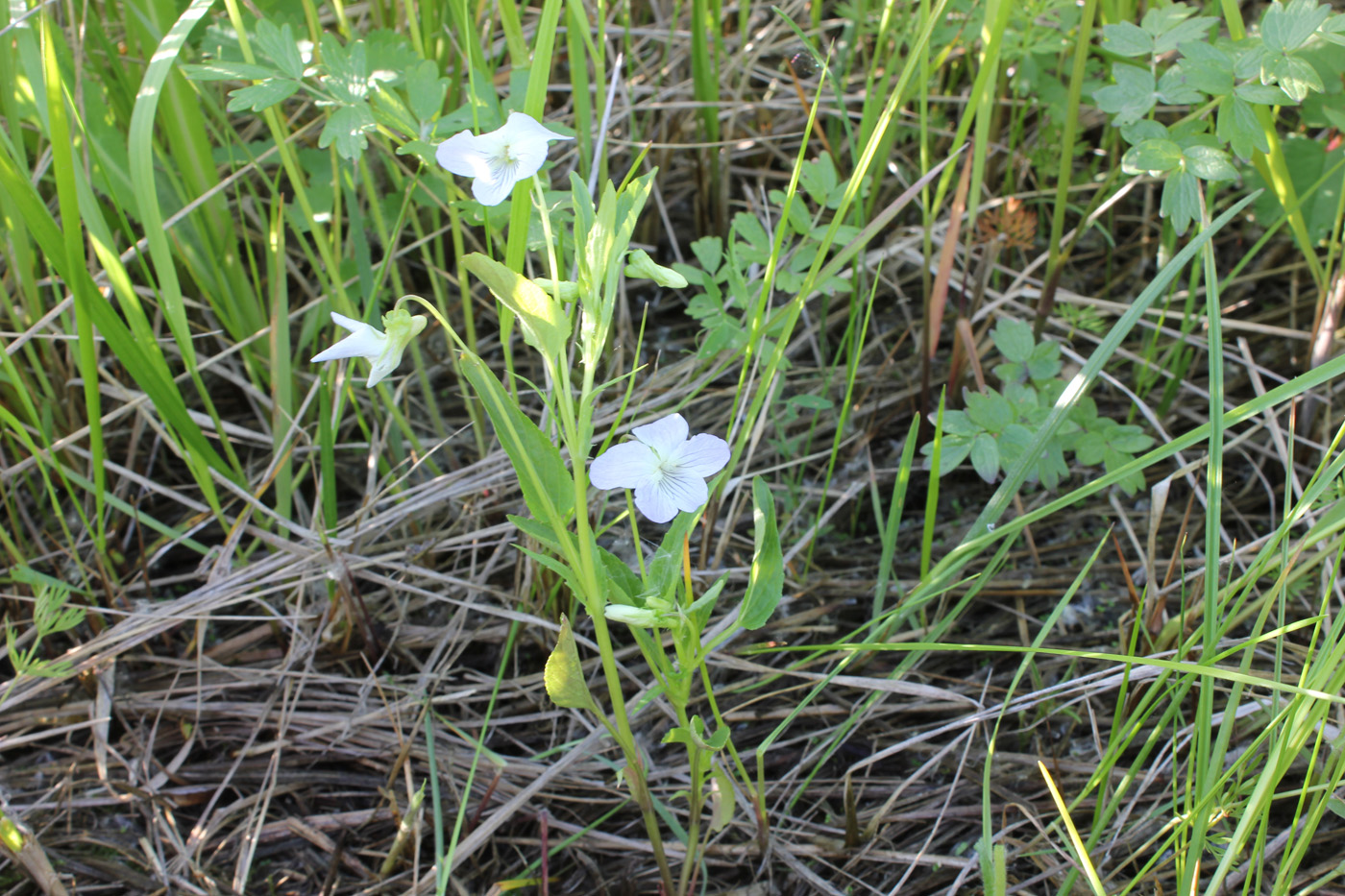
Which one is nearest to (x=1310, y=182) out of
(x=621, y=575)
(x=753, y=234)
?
(x=753, y=234)

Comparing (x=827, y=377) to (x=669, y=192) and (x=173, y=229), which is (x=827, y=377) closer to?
(x=669, y=192)

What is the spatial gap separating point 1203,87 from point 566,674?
1.16 meters

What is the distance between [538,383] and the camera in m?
1.78

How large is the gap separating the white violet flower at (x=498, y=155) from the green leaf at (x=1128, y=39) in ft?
3.12

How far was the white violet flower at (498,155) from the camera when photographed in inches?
35.2

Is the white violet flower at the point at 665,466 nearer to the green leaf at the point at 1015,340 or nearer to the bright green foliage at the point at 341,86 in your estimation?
the bright green foliage at the point at 341,86

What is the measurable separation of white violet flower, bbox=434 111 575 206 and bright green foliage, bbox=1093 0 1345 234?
868 millimetres

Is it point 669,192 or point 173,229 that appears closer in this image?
point 173,229

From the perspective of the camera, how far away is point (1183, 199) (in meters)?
1.29

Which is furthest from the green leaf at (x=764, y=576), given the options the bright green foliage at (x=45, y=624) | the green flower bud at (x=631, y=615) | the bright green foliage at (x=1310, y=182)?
the bright green foliage at (x=1310, y=182)

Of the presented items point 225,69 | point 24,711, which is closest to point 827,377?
point 225,69

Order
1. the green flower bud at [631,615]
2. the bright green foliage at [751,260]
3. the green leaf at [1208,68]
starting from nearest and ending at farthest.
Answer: the green flower bud at [631,615] < the green leaf at [1208,68] < the bright green foliage at [751,260]

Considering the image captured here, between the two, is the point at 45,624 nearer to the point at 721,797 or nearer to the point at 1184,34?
the point at 721,797

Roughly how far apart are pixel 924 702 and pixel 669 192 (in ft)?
4.03
